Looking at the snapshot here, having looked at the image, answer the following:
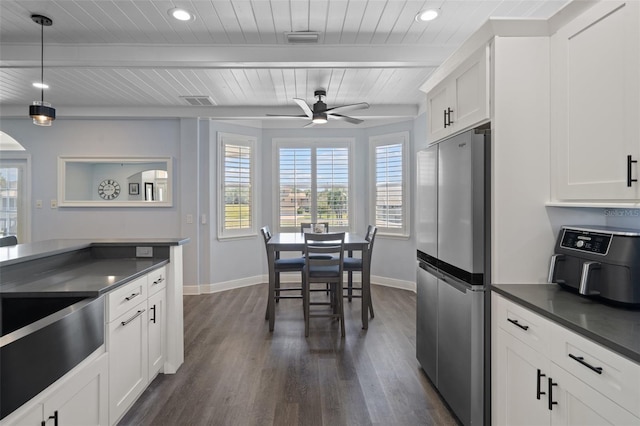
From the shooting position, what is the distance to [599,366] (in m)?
1.17

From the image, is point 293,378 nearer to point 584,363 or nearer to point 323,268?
point 323,268

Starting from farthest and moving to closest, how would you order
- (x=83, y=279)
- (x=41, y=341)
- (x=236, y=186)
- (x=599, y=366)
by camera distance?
(x=236, y=186), (x=83, y=279), (x=41, y=341), (x=599, y=366)

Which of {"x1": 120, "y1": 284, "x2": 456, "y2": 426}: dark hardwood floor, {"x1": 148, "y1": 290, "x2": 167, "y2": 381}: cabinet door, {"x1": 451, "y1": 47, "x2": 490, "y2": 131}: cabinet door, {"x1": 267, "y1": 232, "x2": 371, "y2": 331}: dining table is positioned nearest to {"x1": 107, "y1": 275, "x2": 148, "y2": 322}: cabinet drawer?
{"x1": 148, "y1": 290, "x2": 167, "y2": 381}: cabinet door

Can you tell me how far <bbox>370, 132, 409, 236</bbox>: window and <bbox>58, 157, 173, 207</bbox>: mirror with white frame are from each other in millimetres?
3250

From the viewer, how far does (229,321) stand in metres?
3.91

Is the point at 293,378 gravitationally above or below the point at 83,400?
below

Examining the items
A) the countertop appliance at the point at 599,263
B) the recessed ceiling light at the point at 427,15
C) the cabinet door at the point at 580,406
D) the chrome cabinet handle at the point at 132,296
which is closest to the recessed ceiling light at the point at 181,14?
the recessed ceiling light at the point at 427,15

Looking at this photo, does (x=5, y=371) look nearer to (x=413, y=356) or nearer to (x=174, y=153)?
(x=413, y=356)

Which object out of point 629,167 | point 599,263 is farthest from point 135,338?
point 629,167

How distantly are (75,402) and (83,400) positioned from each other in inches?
3.0

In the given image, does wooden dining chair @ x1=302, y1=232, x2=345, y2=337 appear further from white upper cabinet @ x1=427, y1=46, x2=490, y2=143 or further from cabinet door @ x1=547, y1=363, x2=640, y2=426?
cabinet door @ x1=547, y1=363, x2=640, y2=426

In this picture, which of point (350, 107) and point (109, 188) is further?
point (109, 188)

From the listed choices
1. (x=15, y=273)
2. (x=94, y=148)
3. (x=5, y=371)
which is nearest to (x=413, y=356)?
(x=5, y=371)

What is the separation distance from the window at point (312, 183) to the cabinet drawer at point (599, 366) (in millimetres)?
4502
